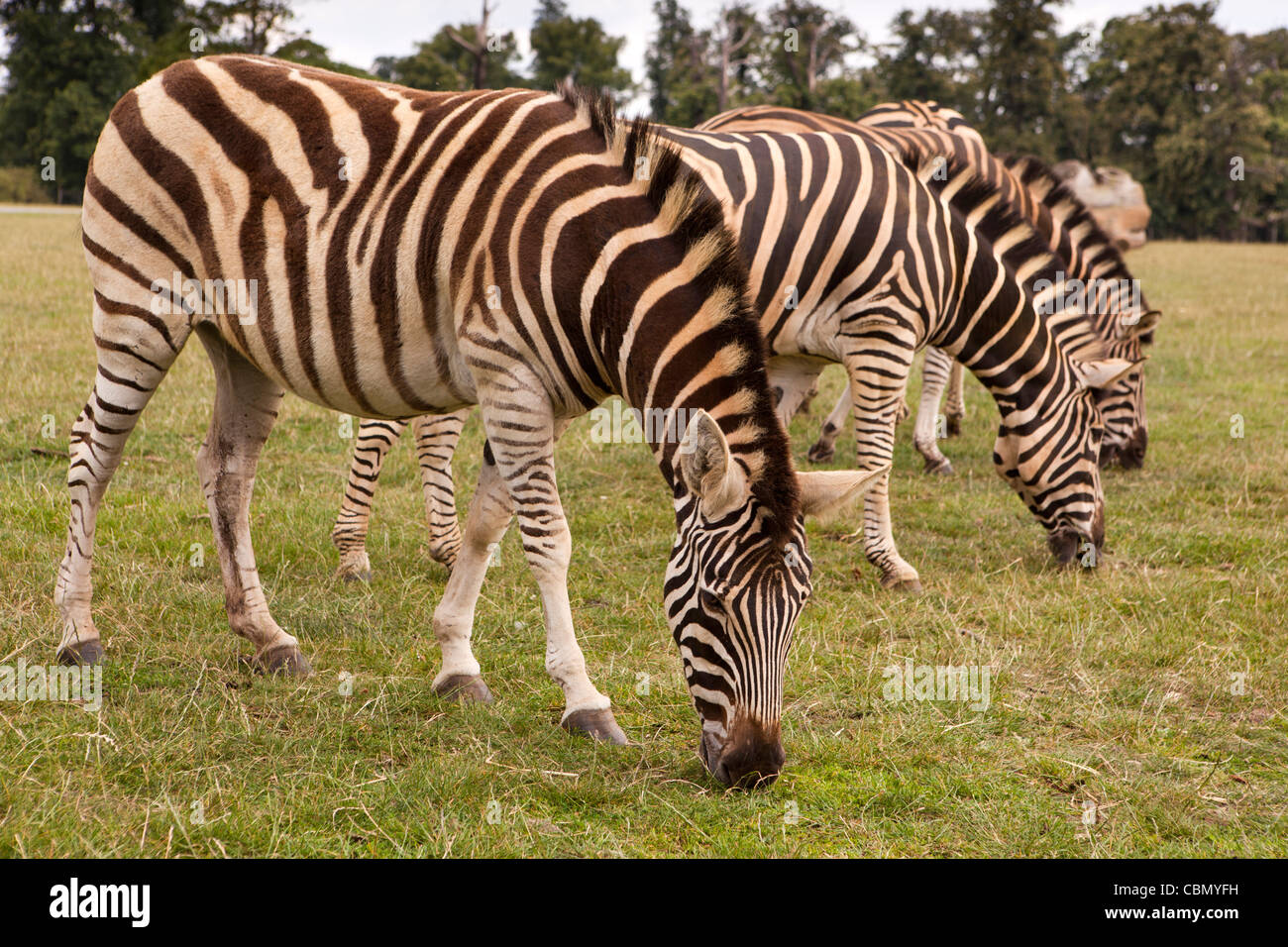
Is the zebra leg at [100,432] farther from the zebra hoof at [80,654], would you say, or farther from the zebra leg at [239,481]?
the zebra leg at [239,481]

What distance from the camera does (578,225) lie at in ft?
14.3

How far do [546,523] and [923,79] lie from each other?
60920 mm

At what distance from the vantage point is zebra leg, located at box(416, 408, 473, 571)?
700cm

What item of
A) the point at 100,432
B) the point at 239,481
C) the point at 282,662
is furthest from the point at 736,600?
the point at 100,432

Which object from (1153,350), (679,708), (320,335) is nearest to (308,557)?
(320,335)

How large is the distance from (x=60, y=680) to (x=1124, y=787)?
4646mm

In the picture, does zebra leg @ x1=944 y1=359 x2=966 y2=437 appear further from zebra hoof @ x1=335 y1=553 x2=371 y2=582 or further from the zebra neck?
zebra hoof @ x1=335 y1=553 x2=371 y2=582

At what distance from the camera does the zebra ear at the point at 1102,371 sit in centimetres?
806

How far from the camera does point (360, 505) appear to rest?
696 centimetres

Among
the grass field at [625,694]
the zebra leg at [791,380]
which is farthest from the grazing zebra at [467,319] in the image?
the zebra leg at [791,380]

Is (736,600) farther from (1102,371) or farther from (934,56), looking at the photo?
(934,56)

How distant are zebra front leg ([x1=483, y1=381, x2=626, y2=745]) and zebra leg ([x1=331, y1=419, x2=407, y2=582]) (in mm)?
2405

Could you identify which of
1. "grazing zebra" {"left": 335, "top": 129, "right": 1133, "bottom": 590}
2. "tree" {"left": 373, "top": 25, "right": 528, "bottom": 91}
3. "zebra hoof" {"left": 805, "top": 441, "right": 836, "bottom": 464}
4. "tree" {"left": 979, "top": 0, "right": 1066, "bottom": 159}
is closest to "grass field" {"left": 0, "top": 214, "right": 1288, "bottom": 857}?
"grazing zebra" {"left": 335, "top": 129, "right": 1133, "bottom": 590}
